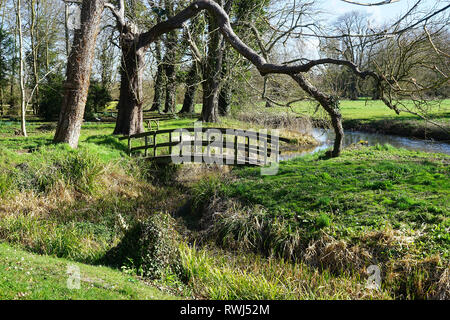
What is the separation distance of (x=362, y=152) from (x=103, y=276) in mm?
10490

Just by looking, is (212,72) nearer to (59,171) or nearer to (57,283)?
(59,171)

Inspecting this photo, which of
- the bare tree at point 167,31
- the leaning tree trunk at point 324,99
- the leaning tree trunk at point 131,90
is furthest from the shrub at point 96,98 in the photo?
the leaning tree trunk at point 324,99

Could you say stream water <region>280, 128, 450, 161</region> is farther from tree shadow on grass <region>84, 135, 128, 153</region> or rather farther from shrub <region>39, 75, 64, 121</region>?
shrub <region>39, 75, 64, 121</region>

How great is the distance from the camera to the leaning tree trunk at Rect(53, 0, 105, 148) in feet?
36.8

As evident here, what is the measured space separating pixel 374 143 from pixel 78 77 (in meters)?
15.5

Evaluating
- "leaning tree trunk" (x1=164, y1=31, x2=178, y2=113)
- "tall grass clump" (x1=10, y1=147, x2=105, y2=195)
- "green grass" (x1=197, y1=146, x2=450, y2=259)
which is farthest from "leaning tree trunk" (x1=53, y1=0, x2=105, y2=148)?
"green grass" (x1=197, y1=146, x2=450, y2=259)

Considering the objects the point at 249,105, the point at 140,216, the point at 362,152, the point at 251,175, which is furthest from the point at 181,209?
the point at 249,105

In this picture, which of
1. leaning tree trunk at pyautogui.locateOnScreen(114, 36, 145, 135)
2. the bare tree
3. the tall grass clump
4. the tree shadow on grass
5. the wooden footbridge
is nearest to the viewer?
the tall grass clump

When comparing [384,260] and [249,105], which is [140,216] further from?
[249,105]

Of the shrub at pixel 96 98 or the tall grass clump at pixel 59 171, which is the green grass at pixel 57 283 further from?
the shrub at pixel 96 98

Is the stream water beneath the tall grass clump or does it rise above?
above

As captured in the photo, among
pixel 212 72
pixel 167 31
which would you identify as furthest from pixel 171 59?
pixel 167 31

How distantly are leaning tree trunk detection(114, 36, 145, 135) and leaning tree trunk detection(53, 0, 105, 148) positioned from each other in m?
2.19

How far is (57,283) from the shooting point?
464 cm
